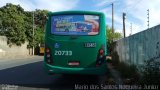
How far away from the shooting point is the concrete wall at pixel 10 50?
177ft

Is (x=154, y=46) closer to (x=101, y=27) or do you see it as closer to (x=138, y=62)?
(x=101, y=27)

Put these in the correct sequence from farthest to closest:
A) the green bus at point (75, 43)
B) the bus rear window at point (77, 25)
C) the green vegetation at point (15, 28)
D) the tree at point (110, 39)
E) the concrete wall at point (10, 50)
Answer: the green vegetation at point (15, 28) → the concrete wall at point (10, 50) → the tree at point (110, 39) → the bus rear window at point (77, 25) → the green bus at point (75, 43)

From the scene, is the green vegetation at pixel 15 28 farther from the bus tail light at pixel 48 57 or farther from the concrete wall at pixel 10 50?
the bus tail light at pixel 48 57

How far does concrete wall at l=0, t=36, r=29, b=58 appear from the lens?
177 ft

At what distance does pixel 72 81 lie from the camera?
16.8 metres

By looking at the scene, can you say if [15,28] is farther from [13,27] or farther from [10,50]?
[10,50]

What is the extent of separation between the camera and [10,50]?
190ft

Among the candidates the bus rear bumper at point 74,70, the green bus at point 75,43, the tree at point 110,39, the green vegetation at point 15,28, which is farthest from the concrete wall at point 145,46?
the green vegetation at point 15,28

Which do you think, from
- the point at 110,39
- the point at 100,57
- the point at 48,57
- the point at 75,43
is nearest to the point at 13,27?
the point at 110,39

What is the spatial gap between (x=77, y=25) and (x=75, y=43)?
2.37ft

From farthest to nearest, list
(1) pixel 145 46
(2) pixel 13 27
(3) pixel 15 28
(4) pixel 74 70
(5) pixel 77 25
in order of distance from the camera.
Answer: (3) pixel 15 28 → (2) pixel 13 27 → (1) pixel 145 46 → (5) pixel 77 25 → (4) pixel 74 70

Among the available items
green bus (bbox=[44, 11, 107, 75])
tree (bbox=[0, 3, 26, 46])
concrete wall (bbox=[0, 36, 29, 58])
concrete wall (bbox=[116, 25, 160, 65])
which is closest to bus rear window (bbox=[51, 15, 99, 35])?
green bus (bbox=[44, 11, 107, 75])

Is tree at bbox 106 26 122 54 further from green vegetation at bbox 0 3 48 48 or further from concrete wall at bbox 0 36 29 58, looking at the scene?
concrete wall at bbox 0 36 29 58

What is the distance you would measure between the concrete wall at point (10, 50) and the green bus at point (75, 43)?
123 ft
